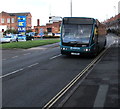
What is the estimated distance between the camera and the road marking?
6505 millimetres

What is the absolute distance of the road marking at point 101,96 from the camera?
651 centimetres

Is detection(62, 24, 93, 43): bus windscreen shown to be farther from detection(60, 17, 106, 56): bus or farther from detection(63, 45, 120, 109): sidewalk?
detection(63, 45, 120, 109): sidewalk

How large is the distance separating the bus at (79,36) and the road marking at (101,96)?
879 centimetres

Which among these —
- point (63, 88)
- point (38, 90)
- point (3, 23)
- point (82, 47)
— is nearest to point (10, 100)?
point (38, 90)

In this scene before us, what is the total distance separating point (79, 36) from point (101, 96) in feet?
34.3

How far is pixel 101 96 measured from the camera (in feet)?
23.9

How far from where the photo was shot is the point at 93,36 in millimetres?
17406

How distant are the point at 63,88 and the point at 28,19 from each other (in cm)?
9790

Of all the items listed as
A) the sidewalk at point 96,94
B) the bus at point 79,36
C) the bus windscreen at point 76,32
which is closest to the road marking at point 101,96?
the sidewalk at point 96,94

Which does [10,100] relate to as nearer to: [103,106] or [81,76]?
[103,106]

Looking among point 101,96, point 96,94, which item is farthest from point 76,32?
point 101,96

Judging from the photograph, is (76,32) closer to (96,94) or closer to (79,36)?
(79,36)

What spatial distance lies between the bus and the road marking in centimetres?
879

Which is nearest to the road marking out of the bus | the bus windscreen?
the bus
